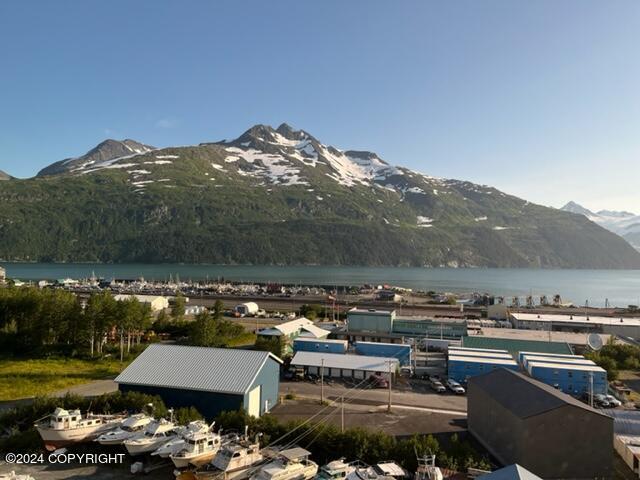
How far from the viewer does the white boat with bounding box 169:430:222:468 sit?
17.8 meters

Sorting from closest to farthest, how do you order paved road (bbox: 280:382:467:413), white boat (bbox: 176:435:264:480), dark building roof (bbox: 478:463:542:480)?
dark building roof (bbox: 478:463:542:480), white boat (bbox: 176:435:264:480), paved road (bbox: 280:382:467:413)

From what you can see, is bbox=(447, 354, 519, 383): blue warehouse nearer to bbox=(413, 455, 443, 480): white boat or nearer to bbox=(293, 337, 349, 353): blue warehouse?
bbox=(293, 337, 349, 353): blue warehouse

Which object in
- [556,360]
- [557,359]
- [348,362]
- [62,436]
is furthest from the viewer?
[557,359]

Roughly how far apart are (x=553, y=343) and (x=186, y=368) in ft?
118

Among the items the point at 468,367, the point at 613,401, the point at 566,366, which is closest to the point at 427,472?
the point at 468,367

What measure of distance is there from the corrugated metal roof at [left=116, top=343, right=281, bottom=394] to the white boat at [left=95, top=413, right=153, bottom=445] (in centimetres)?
373

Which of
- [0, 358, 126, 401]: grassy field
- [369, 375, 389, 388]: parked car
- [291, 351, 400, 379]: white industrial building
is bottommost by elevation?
[369, 375, 389, 388]: parked car

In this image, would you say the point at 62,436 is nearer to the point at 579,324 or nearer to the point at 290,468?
the point at 290,468

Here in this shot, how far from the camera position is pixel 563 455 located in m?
18.6

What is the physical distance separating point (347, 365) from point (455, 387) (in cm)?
826

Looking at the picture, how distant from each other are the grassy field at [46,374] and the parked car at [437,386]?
79.4ft

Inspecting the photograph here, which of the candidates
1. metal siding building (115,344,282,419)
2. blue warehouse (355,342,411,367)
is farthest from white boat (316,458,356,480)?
blue warehouse (355,342,411,367)

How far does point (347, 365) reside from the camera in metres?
36.6

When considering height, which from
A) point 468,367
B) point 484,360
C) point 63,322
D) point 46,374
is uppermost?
point 63,322
